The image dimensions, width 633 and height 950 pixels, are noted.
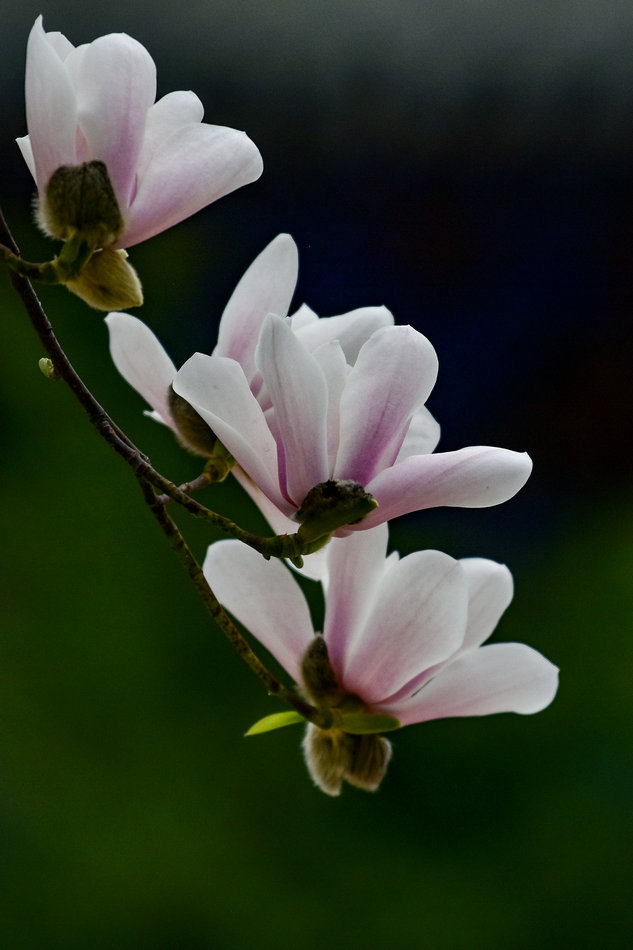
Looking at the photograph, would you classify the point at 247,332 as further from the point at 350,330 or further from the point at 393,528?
the point at 393,528

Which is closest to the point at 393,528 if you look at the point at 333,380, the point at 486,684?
the point at 486,684

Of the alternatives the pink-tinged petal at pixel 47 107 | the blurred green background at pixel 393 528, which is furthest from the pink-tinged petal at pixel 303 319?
the blurred green background at pixel 393 528

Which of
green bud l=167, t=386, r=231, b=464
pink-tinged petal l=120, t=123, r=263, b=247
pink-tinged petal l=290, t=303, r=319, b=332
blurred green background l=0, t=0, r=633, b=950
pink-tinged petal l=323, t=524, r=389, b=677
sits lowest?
blurred green background l=0, t=0, r=633, b=950

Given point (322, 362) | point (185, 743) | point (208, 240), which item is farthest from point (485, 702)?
point (208, 240)

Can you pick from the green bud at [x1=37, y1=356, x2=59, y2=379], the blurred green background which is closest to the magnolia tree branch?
the green bud at [x1=37, y1=356, x2=59, y2=379]

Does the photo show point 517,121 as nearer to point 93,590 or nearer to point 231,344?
point 93,590

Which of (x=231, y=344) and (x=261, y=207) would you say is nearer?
(x=231, y=344)

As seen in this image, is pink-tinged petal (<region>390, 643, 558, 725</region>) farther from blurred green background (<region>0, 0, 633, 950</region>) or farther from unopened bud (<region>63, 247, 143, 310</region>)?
blurred green background (<region>0, 0, 633, 950</region>)
